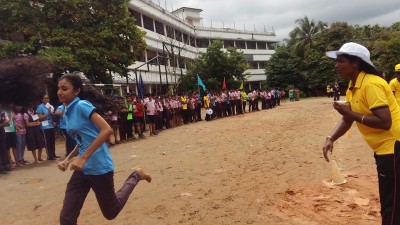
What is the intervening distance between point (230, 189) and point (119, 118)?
28.9ft

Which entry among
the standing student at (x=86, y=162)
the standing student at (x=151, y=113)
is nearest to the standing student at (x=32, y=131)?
the standing student at (x=151, y=113)

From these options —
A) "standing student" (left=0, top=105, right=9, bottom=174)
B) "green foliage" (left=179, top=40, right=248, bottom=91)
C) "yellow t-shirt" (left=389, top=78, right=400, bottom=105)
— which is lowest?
"standing student" (left=0, top=105, right=9, bottom=174)

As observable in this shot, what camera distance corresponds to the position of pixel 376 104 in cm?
292

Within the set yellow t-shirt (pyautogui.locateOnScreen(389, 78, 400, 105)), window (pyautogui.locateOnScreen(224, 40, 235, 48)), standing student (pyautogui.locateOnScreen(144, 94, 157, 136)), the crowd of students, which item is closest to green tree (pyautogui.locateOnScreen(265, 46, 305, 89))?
window (pyautogui.locateOnScreen(224, 40, 235, 48))

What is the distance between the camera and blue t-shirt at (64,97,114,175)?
3.63 meters

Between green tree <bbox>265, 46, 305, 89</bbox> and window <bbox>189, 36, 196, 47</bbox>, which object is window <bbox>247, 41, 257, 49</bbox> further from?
window <bbox>189, 36, 196, 47</bbox>

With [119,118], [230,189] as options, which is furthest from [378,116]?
[119,118]

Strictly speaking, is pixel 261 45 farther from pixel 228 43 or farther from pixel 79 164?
pixel 79 164

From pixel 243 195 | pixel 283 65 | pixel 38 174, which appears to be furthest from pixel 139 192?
pixel 283 65

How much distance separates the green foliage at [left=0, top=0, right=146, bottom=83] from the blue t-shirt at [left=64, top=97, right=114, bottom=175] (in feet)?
38.7

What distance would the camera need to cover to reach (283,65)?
154 feet

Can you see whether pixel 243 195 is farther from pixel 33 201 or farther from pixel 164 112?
pixel 164 112

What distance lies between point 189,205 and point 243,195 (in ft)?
2.81

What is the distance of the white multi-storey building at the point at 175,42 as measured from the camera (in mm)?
32094
